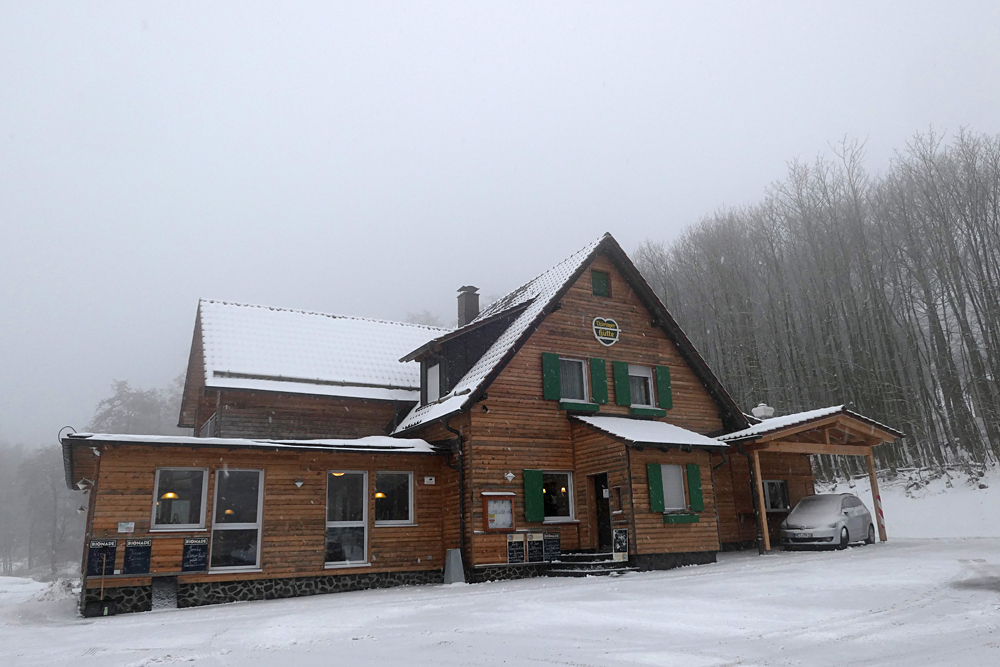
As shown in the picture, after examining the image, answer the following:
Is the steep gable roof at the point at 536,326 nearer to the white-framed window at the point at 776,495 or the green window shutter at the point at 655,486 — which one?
the white-framed window at the point at 776,495

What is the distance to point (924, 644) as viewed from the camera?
21.1ft

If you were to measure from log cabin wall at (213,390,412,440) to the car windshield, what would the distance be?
10420mm

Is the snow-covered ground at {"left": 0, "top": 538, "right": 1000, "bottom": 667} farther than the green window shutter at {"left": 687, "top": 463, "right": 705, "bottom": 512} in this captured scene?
No

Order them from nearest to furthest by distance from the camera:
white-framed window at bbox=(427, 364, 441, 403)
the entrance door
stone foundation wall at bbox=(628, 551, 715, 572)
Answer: stone foundation wall at bbox=(628, 551, 715, 572) < the entrance door < white-framed window at bbox=(427, 364, 441, 403)

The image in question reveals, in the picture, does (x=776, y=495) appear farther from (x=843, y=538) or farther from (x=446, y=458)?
(x=446, y=458)

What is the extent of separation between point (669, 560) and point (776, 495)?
620 cm

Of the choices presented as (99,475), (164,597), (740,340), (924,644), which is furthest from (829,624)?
(740,340)

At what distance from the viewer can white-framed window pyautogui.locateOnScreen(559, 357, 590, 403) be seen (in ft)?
55.6

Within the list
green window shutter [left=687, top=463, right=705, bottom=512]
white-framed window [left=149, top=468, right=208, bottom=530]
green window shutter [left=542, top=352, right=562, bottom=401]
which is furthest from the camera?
green window shutter [left=542, top=352, right=562, bottom=401]

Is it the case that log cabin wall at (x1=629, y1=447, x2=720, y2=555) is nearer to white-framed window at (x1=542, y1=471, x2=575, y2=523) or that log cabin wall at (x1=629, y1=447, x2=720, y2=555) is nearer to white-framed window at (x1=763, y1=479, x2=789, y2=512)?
white-framed window at (x1=542, y1=471, x2=575, y2=523)

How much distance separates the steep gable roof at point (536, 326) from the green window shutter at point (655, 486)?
12.7 feet

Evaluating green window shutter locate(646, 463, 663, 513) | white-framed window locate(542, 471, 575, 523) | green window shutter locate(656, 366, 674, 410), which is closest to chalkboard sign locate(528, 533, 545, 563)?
white-framed window locate(542, 471, 575, 523)

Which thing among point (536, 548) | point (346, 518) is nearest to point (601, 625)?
point (536, 548)

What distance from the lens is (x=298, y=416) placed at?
17406mm
